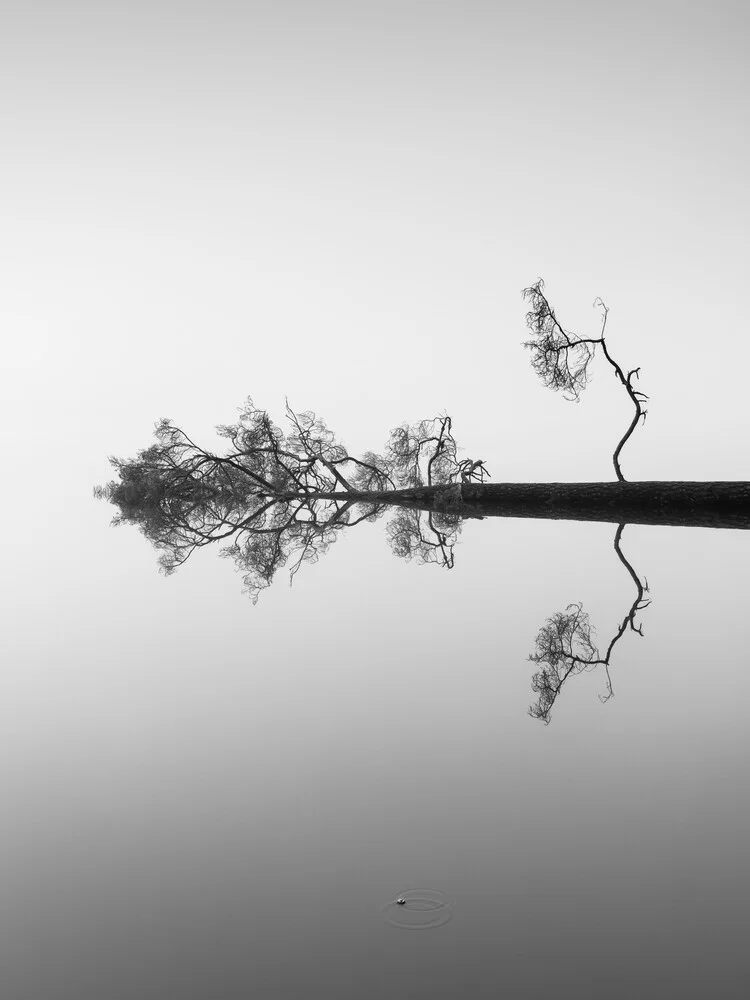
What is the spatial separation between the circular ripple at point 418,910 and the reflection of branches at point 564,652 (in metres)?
2.41

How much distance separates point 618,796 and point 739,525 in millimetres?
12090

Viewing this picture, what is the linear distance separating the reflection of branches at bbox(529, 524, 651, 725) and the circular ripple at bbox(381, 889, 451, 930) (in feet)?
7.92

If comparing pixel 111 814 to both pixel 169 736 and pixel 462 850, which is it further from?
pixel 462 850

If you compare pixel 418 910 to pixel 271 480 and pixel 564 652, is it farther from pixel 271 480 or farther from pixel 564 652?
pixel 271 480

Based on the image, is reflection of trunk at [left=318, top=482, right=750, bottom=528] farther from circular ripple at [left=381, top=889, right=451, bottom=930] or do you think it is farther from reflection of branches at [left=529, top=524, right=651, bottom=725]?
circular ripple at [left=381, top=889, right=451, bottom=930]

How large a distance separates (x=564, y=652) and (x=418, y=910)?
423 cm

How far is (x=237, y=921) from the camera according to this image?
3.55m

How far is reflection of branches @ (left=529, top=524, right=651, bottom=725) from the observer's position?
639 centimetres

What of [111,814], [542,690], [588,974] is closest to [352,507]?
[542,690]

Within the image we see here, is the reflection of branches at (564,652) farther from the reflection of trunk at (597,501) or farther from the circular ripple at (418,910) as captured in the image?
the reflection of trunk at (597,501)

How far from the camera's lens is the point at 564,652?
744cm

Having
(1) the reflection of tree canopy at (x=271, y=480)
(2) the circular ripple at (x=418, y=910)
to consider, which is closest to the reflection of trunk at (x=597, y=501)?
(1) the reflection of tree canopy at (x=271, y=480)

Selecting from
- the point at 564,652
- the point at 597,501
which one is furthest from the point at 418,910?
the point at 597,501

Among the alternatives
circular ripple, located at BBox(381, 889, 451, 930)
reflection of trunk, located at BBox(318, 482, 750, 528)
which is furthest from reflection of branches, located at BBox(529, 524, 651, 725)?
reflection of trunk, located at BBox(318, 482, 750, 528)
